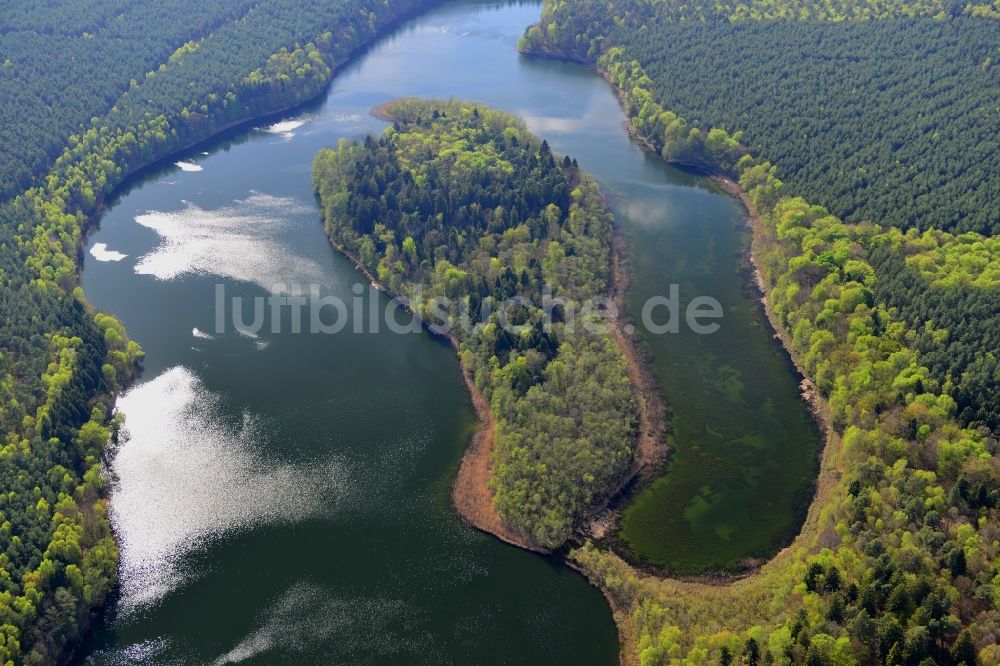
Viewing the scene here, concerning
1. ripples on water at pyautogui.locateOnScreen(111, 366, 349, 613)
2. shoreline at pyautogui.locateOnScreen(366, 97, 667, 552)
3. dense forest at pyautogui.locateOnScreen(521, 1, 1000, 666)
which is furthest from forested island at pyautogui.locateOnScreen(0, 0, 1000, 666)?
ripples on water at pyautogui.locateOnScreen(111, 366, 349, 613)

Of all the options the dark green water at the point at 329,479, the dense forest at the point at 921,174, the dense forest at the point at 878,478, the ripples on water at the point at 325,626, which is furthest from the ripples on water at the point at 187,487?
the dense forest at the point at 921,174

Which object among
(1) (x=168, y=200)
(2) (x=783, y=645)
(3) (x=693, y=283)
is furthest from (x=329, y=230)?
(2) (x=783, y=645)

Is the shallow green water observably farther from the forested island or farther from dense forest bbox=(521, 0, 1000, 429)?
dense forest bbox=(521, 0, 1000, 429)

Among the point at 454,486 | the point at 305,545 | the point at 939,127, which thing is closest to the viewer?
the point at 305,545

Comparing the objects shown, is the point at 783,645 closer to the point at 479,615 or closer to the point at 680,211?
the point at 479,615

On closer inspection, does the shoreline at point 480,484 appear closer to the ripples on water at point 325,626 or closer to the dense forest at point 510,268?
the dense forest at point 510,268
